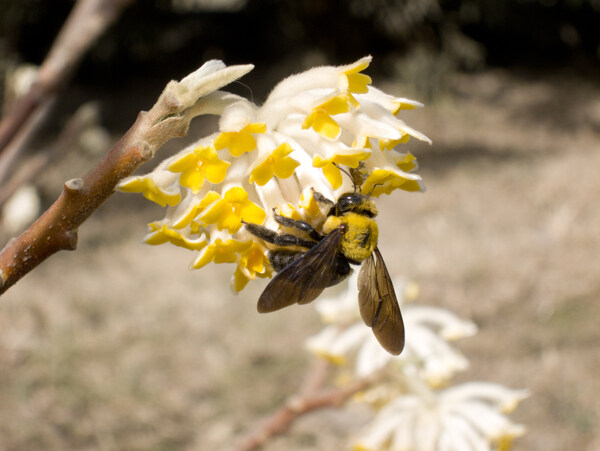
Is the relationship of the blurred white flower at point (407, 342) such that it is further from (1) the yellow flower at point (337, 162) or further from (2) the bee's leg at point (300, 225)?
(1) the yellow flower at point (337, 162)

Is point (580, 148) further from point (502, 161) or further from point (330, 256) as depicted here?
point (330, 256)

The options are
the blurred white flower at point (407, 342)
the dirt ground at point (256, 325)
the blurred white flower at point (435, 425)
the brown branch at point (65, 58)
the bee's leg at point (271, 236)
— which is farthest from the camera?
the dirt ground at point (256, 325)

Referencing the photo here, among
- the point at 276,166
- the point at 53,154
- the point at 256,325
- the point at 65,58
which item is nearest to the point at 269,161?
the point at 276,166


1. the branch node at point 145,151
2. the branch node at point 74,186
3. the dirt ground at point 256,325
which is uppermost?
the branch node at point 74,186

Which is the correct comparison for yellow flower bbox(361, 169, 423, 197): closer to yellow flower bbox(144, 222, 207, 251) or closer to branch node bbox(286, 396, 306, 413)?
yellow flower bbox(144, 222, 207, 251)

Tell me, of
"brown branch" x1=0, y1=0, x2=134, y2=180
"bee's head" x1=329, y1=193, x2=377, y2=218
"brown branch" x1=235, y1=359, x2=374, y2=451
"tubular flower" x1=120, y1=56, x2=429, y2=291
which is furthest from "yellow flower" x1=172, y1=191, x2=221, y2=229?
"brown branch" x1=235, y1=359, x2=374, y2=451

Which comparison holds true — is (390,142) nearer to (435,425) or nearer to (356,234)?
(356,234)

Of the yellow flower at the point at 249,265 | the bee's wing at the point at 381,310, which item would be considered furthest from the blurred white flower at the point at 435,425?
the yellow flower at the point at 249,265

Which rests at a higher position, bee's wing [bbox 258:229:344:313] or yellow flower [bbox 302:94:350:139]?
yellow flower [bbox 302:94:350:139]
